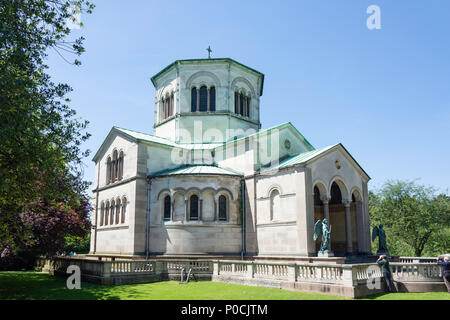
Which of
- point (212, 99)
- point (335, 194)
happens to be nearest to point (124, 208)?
point (212, 99)

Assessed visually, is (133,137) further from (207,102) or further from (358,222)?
(358,222)

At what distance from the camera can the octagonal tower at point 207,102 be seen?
29.6m

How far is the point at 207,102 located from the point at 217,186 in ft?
29.7

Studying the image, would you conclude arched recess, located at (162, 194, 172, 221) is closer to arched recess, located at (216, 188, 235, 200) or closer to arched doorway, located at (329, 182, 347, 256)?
arched recess, located at (216, 188, 235, 200)

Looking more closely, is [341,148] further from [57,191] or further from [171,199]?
[57,191]

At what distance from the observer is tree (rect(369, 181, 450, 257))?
37.9 meters

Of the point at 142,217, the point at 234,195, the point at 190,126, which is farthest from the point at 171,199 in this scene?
the point at 190,126

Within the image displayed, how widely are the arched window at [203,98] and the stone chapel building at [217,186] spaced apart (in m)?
0.08

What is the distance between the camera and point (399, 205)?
40312 millimetres

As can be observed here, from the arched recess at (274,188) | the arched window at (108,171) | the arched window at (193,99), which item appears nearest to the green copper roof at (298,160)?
the arched recess at (274,188)

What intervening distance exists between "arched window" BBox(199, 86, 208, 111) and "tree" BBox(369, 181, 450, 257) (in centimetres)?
2471

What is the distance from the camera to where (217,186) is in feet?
78.9
